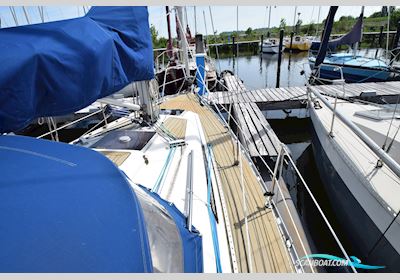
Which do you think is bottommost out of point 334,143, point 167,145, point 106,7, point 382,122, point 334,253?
point 334,253

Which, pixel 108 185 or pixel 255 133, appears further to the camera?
pixel 255 133

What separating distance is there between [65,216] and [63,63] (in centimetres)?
106

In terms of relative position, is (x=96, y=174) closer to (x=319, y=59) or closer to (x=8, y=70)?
(x=8, y=70)

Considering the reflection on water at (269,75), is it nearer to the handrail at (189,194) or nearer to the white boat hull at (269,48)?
the white boat hull at (269,48)

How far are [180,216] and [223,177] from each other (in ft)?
4.65

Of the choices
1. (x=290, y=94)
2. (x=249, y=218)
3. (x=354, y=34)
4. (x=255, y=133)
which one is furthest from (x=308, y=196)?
(x=354, y=34)

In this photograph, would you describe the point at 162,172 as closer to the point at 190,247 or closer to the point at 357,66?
the point at 190,247

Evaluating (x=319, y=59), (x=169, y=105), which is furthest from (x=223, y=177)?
(x=319, y=59)

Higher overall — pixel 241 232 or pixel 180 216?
pixel 180 216

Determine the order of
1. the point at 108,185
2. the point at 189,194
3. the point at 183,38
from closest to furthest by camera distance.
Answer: the point at 108,185 → the point at 189,194 → the point at 183,38

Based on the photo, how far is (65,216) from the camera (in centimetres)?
91

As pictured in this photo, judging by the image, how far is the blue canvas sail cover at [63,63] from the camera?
4.36ft

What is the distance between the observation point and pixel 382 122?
4.32 metres

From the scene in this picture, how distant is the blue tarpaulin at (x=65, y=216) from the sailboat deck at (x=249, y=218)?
1170 millimetres
